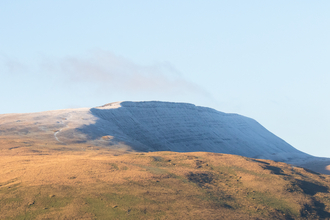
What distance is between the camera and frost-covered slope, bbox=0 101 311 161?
102 ft

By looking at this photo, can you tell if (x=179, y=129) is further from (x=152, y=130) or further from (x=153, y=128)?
(x=152, y=130)

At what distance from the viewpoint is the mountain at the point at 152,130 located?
3000cm

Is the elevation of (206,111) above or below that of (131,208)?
above

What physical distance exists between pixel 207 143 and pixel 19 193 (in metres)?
51.8

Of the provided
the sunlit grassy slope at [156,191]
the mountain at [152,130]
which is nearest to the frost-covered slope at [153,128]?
the mountain at [152,130]

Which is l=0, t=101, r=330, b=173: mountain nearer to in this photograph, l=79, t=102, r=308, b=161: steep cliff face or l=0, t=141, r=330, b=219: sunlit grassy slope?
l=79, t=102, r=308, b=161: steep cliff face

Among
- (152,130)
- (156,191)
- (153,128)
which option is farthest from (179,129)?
(156,191)

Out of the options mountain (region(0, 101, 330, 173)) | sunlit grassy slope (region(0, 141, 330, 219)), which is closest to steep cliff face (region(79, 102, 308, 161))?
mountain (region(0, 101, 330, 173))

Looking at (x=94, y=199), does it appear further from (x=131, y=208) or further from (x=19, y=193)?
(x=19, y=193)

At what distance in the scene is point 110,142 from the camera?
2969 centimetres

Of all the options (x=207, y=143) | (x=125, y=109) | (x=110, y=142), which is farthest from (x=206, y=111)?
(x=110, y=142)

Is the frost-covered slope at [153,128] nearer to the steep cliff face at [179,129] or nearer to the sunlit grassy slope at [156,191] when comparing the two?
the steep cliff face at [179,129]

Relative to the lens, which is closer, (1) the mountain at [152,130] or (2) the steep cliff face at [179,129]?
(1) the mountain at [152,130]

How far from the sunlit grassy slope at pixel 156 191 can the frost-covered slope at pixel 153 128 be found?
579 inches
